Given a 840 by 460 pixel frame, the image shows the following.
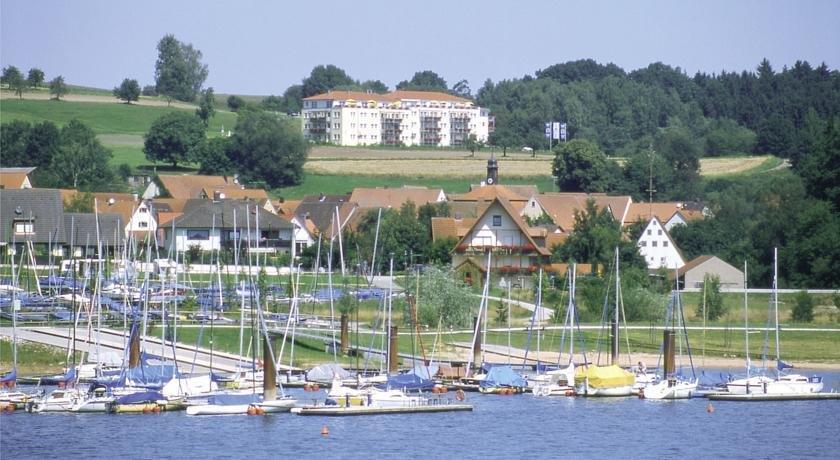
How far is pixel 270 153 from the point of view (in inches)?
6171

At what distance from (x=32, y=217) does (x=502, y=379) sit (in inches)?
1924

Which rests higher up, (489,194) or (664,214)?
(489,194)

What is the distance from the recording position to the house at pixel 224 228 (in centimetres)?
10888

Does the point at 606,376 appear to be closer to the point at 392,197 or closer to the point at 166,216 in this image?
the point at 166,216

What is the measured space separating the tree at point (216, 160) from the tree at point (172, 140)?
271 cm

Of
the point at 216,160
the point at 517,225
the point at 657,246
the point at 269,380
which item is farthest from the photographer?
the point at 216,160

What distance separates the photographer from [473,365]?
209 ft

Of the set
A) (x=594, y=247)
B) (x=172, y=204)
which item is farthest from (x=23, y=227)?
(x=594, y=247)

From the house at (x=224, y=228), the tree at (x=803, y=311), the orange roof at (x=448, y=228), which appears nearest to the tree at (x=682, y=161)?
the orange roof at (x=448, y=228)

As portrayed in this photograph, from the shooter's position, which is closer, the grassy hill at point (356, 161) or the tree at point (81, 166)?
the tree at point (81, 166)

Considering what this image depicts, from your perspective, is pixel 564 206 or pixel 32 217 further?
pixel 564 206

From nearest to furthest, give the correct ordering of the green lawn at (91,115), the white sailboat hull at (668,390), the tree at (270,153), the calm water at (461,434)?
the calm water at (461,434), the white sailboat hull at (668,390), the tree at (270,153), the green lawn at (91,115)

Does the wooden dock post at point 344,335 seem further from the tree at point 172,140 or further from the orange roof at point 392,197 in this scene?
the tree at point 172,140

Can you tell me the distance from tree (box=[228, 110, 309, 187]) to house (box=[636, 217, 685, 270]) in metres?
52.3
